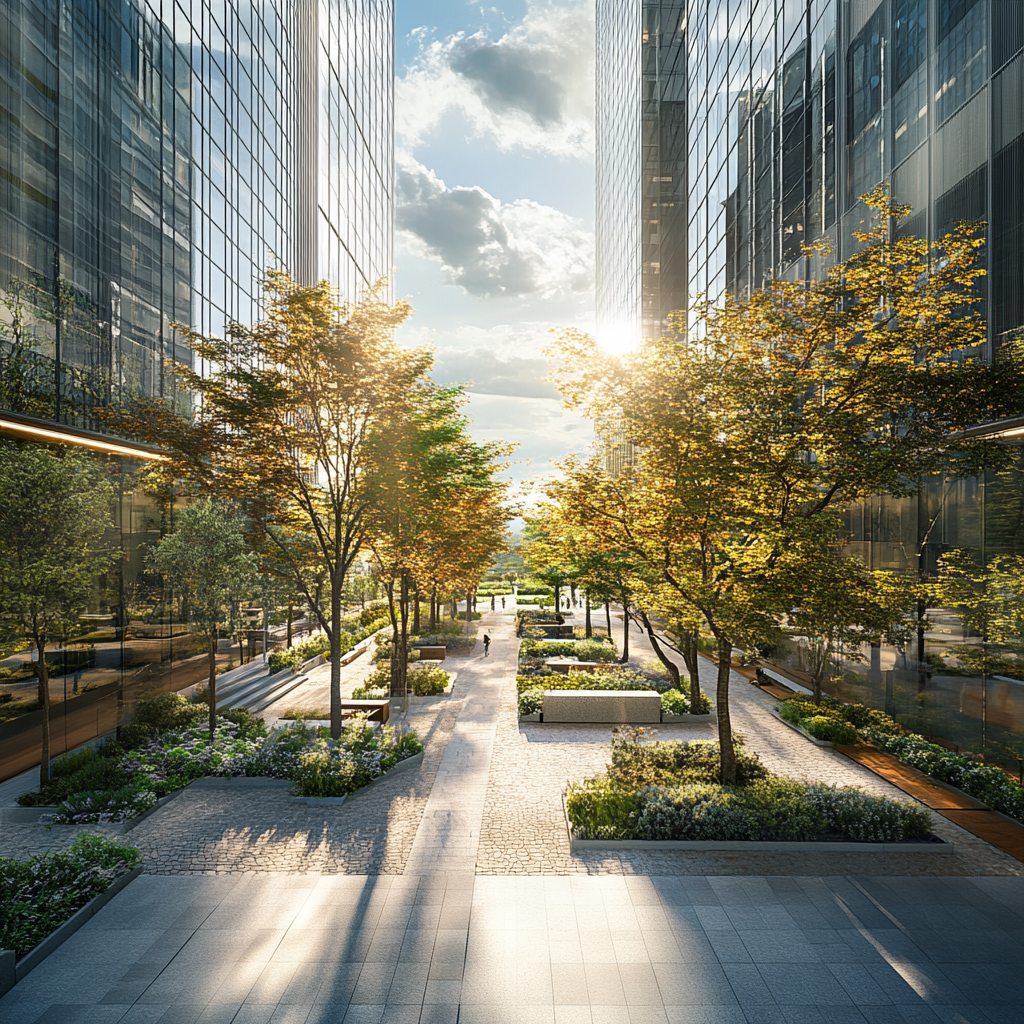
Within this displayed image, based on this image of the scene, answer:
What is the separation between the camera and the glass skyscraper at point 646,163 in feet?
124

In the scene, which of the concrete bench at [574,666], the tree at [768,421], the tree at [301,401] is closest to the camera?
the tree at [768,421]

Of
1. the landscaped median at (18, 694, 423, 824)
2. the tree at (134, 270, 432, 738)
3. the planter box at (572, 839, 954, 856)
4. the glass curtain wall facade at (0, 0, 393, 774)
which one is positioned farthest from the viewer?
the tree at (134, 270, 432, 738)

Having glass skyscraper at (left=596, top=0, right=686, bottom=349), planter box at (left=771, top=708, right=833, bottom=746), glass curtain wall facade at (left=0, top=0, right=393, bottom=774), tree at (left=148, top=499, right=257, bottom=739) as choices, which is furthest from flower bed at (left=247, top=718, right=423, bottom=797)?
glass skyscraper at (left=596, top=0, right=686, bottom=349)

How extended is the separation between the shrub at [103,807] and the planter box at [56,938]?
2.70m

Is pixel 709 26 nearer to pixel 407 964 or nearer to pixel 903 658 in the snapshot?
pixel 903 658

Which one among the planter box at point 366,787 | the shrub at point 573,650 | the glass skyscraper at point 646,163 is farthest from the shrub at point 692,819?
the glass skyscraper at point 646,163

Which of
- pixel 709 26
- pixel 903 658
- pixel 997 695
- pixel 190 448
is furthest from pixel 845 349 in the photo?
pixel 709 26

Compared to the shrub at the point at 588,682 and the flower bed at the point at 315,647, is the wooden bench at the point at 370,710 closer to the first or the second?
the flower bed at the point at 315,647

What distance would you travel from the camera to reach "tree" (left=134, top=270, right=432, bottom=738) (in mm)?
13188

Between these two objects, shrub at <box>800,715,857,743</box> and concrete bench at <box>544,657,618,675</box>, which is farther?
concrete bench at <box>544,657,618,675</box>

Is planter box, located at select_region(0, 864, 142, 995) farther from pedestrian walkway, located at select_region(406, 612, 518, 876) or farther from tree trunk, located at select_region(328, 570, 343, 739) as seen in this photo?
tree trunk, located at select_region(328, 570, 343, 739)

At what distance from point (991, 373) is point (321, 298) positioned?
45.7 ft

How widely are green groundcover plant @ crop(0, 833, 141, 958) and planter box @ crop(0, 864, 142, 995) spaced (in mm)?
100

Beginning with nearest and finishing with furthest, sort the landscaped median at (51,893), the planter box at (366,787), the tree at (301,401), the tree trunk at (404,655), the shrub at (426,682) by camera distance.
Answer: the landscaped median at (51,893), the planter box at (366,787), the tree at (301,401), the tree trunk at (404,655), the shrub at (426,682)
